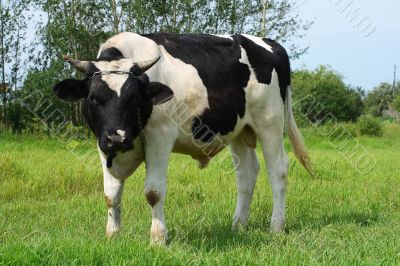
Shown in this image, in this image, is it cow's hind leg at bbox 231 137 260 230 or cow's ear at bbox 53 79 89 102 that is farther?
cow's hind leg at bbox 231 137 260 230

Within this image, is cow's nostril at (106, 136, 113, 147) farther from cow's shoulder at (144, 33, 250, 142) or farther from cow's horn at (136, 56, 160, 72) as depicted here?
cow's shoulder at (144, 33, 250, 142)

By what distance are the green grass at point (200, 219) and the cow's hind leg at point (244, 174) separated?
8.8 inches

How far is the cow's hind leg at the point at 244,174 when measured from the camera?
21.0 feet

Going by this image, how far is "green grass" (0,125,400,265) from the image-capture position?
157 inches

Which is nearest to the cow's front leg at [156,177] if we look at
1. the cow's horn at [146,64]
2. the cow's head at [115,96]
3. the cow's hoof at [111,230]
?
the cow's head at [115,96]

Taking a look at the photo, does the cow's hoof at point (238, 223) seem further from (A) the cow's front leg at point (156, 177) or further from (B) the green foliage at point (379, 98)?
(B) the green foliage at point (379, 98)

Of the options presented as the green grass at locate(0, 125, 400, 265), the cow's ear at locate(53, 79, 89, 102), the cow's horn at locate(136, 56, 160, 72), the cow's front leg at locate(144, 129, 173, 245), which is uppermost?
the cow's horn at locate(136, 56, 160, 72)

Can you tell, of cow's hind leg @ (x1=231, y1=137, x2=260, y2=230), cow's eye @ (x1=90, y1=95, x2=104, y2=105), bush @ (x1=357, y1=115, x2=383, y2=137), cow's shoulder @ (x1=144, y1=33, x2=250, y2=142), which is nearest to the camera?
cow's eye @ (x1=90, y1=95, x2=104, y2=105)

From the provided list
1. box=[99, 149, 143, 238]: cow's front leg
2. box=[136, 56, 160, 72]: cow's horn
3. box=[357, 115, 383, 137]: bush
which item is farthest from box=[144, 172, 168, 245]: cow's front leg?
box=[357, 115, 383, 137]: bush

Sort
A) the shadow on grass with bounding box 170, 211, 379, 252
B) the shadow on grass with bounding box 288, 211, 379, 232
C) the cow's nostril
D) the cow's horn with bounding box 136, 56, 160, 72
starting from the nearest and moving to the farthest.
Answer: the cow's nostril, the cow's horn with bounding box 136, 56, 160, 72, the shadow on grass with bounding box 170, 211, 379, 252, the shadow on grass with bounding box 288, 211, 379, 232

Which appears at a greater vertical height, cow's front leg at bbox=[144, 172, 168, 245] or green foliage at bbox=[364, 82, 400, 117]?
cow's front leg at bbox=[144, 172, 168, 245]

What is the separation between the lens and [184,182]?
9.50 m

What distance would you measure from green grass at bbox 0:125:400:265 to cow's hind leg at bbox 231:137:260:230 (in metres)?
0.22

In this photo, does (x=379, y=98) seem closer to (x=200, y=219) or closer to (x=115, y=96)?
(x=200, y=219)
